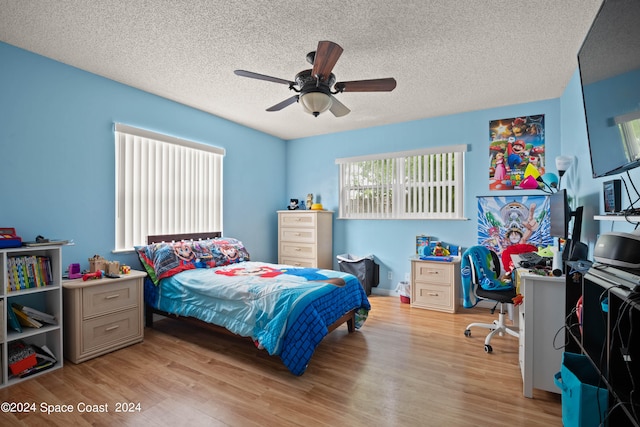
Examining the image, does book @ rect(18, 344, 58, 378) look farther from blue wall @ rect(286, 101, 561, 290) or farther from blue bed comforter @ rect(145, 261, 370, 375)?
blue wall @ rect(286, 101, 561, 290)

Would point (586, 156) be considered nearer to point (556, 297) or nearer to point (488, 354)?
point (556, 297)

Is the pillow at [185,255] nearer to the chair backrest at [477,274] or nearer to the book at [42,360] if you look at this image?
the book at [42,360]

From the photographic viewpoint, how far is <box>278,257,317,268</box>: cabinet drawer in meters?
4.78

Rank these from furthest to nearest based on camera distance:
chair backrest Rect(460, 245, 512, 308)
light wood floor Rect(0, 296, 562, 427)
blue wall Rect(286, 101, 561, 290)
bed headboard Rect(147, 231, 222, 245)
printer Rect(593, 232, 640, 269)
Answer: blue wall Rect(286, 101, 561, 290) < bed headboard Rect(147, 231, 222, 245) < chair backrest Rect(460, 245, 512, 308) < light wood floor Rect(0, 296, 562, 427) < printer Rect(593, 232, 640, 269)

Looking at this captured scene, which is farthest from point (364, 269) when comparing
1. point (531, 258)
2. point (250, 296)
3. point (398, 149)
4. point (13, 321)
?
point (13, 321)

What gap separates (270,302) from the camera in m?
2.45

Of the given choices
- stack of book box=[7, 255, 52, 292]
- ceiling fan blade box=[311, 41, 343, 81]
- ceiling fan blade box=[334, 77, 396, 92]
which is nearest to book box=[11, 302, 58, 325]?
stack of book box=[7, 255, 52, 292]

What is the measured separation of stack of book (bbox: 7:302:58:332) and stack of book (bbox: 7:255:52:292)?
0.19 m

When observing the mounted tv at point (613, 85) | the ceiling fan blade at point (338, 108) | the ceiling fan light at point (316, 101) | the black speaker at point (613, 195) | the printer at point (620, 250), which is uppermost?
the ceiling fan blade at point (338, 108)

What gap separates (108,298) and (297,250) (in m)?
2.70

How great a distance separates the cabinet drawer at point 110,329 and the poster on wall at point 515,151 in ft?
14.3

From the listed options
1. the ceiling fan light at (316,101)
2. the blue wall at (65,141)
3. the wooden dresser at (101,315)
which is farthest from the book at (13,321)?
the ceiling fan light at (316,101)

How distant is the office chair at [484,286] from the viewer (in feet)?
8.96

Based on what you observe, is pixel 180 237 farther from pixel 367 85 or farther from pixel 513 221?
pixel 513 221
